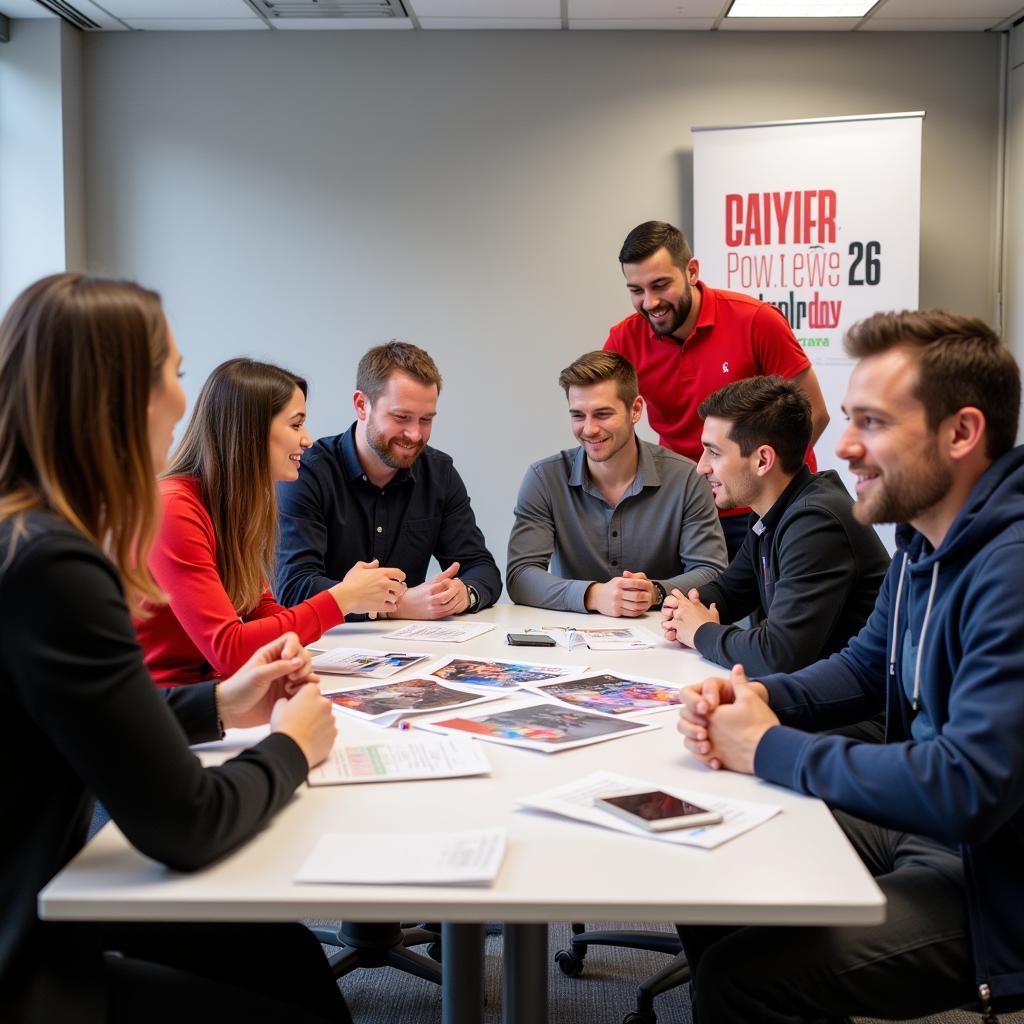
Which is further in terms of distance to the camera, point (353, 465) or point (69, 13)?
point (69, 13)

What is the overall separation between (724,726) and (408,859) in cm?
52

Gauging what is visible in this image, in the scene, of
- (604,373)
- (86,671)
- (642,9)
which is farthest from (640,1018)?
(642,9)

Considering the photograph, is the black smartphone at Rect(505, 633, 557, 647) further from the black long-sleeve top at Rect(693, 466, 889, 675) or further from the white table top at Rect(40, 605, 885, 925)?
the white table top at Rect(40, 605, 885, 925)

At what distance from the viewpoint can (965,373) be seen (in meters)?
1.44

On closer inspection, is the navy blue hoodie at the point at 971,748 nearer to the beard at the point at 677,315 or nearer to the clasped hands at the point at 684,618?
the clasped hands at the point at 684,618

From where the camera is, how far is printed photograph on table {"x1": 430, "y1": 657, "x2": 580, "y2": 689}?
1931mm

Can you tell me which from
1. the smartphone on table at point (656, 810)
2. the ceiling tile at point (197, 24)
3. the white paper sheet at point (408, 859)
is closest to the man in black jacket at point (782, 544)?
the smartphone on table at point (656, 810)

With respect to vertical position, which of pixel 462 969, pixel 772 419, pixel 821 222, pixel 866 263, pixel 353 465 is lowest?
pixel 462 969

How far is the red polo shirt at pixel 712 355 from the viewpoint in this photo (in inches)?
136

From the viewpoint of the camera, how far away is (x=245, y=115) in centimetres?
482

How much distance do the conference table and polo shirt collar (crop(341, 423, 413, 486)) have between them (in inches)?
57.1

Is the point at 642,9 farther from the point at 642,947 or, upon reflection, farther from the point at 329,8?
the point at 642,947

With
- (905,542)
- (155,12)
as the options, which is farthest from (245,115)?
(905,542)

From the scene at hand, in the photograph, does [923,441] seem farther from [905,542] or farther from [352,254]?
[352,254]
